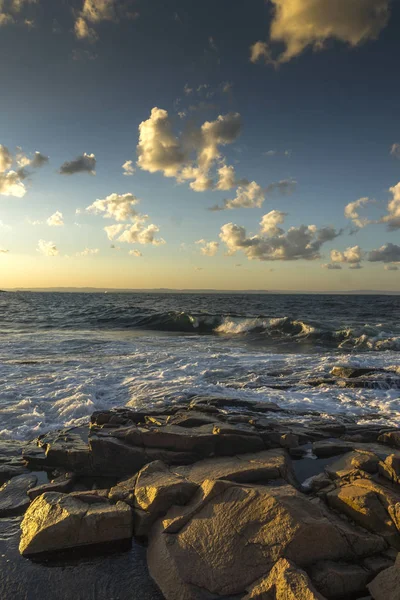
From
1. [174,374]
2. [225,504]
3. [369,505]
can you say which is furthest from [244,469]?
[174,374]

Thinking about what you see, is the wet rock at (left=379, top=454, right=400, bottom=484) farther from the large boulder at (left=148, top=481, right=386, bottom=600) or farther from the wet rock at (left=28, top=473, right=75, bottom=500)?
the wet rock at (left=28, top=473, right=75, bottom=500)

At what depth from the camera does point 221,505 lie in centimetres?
439

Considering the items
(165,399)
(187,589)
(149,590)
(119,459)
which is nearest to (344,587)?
(187,589)

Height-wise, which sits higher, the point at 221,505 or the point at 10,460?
the point at 221,505

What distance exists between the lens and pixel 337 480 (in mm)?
5273

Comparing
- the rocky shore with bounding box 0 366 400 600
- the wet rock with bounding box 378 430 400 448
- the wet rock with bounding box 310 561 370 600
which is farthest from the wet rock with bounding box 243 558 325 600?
the wet rock with bounding box 378 430 400 448

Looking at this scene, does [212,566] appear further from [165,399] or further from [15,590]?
[165,399]

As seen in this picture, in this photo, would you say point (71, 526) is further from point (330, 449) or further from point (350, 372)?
point (350, 372)

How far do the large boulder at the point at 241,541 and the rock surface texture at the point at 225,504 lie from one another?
1cm

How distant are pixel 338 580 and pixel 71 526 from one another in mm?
3017

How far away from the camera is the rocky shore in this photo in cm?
371

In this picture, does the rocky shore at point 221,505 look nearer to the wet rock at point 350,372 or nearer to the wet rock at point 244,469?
the wet rock at point 244,469

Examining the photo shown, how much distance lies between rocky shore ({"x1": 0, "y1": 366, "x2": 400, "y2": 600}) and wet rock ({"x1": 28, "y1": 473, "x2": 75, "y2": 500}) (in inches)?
0.7

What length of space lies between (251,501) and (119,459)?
2640 mm
